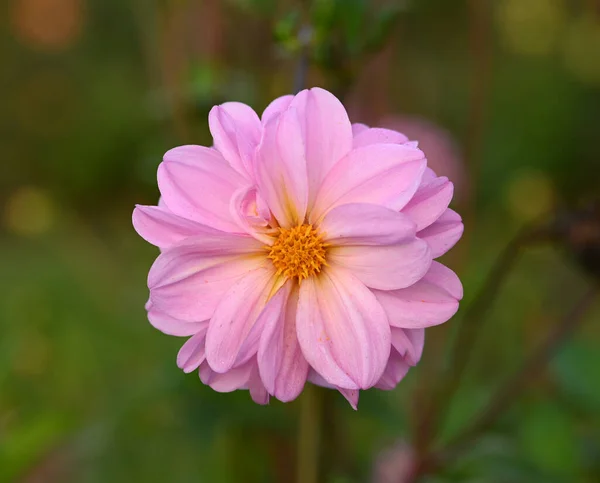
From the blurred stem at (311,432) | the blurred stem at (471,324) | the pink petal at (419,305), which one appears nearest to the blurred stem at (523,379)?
the blurred stem at (471,324)

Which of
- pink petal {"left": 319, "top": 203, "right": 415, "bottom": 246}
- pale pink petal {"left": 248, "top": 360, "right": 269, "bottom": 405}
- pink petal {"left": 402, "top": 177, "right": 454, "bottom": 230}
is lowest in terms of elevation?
pale pink petal {"left": 248, "top": 360, "right": 269, "bottom": 405}

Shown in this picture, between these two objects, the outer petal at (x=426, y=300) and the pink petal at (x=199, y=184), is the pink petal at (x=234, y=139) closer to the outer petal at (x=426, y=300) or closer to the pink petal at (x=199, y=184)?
the pink petal at (x=199, y=184)

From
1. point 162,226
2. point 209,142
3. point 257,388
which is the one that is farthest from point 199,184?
point 209,142

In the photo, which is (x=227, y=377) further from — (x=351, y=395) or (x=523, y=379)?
(x=523, y=379)

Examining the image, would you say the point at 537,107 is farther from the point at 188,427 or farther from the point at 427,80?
the point at 188,427

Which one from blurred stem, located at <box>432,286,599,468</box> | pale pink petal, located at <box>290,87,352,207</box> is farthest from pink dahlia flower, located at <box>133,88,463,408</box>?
blurred stem, located at <box>432,286,599,468</box>

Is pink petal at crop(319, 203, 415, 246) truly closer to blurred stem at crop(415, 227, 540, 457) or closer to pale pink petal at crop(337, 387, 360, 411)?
pale pink petal at crop(337, 387, 360, 411)
